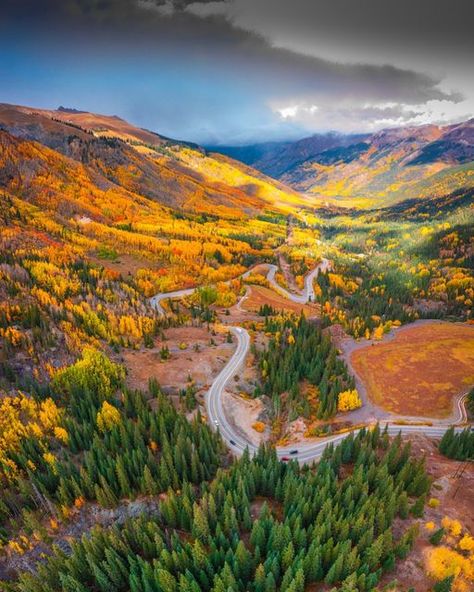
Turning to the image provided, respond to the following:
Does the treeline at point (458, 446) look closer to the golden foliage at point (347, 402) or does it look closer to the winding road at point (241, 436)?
the winding road at point (241, 436)

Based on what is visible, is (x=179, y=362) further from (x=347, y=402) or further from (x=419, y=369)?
(x=419, y=369)

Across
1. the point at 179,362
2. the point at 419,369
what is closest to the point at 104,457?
the point at 179,362

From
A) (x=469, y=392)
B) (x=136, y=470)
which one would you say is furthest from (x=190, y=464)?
(x=469, y=392)

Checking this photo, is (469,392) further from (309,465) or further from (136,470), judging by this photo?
(136,470)

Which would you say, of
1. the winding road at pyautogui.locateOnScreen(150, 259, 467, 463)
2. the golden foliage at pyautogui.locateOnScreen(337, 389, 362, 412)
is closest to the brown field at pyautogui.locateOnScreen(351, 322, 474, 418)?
the winding road at pyautogui.locateOnScreen(150, 259, 467, 463)

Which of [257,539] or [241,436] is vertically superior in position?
[257,539]

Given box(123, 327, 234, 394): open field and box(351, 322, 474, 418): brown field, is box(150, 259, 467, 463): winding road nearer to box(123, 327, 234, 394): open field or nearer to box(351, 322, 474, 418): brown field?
box(123, 327, 234, 394): open field

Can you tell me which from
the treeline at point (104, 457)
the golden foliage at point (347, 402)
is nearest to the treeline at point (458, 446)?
the golden foliage at point (347, 402)
